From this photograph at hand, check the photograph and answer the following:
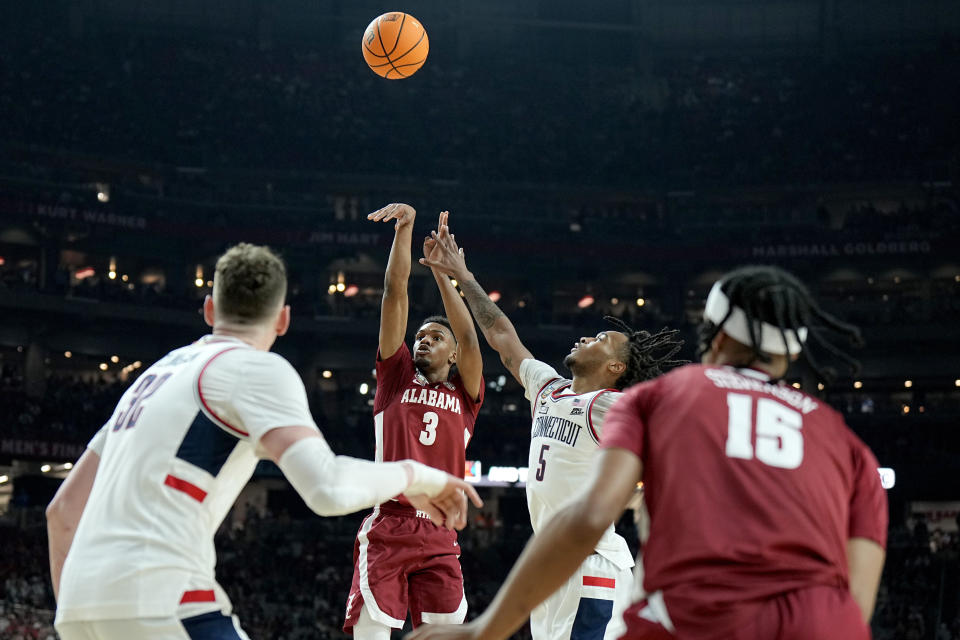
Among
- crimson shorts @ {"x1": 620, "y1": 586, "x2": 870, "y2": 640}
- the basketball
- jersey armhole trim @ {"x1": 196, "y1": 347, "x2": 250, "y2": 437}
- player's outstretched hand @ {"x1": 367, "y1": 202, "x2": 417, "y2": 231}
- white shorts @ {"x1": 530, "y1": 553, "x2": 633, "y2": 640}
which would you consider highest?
the basketball

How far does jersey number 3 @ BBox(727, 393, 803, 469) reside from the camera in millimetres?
2939

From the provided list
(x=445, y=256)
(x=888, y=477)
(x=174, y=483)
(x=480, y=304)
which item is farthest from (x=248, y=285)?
(x=888, y=477)

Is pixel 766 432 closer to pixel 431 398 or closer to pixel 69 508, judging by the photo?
pixel 69 508

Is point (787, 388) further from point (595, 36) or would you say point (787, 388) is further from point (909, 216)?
point (595, 36)

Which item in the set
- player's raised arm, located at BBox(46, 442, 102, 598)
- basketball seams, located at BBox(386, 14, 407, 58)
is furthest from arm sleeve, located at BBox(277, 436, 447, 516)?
basketball seams, located at BBox(386, 14, 407, 58)

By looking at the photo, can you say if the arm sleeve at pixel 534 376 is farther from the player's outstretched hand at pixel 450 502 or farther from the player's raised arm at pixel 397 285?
the player's outstretched hand at pixel 450 502

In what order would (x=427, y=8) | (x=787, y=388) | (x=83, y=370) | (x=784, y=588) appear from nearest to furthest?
(x=784, y=588), (x=787, y=388), (x=83, y=370), (x=427, y=8)

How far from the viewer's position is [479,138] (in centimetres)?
4259

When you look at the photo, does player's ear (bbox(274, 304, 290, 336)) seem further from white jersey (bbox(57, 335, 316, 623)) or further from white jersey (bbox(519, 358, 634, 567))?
white jersey (bbox(519, 358, 634, 567))

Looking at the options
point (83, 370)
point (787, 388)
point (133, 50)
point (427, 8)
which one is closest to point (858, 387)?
point (427, 8)

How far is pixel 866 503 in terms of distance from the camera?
10.2ft

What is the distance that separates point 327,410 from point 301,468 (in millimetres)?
35378

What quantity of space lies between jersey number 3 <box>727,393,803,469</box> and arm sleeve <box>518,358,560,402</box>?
4.46 meters

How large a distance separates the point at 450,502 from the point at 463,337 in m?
3.78
